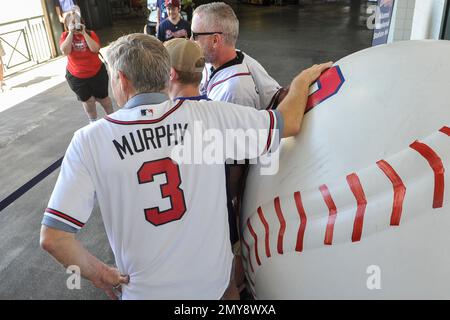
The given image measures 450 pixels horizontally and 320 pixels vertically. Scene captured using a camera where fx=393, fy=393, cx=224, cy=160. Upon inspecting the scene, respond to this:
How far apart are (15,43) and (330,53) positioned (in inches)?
277

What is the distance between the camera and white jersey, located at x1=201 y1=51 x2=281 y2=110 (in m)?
2.04

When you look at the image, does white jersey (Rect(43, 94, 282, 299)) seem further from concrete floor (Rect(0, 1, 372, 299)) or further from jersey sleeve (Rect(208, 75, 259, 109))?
concrete floor (Rect(0, 1, 372, 299))

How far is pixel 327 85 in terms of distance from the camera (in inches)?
59.1

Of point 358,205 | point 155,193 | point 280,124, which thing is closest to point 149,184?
point 155,193

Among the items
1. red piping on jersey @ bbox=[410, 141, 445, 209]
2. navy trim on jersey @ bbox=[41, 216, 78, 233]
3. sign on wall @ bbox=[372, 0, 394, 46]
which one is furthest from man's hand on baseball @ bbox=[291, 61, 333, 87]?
sign on wall @ bbox=[372, 0, 394, 46]

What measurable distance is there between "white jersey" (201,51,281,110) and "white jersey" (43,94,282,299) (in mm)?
537

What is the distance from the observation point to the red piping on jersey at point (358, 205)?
3.93 feet

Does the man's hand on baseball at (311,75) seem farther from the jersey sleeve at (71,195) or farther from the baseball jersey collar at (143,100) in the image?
the jersey sleeve at (71,195)

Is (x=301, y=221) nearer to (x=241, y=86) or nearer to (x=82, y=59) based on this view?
(x=241, y=86)

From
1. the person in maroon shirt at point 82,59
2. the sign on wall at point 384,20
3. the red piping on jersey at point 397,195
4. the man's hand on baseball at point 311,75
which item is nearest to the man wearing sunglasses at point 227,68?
the man's hand on baseball at point 311,75

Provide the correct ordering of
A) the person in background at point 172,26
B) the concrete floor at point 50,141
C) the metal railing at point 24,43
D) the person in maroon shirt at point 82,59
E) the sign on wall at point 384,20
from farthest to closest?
the metal railing at point 24,43 → the sign on wall at point 384,20 → the person in background at point 172,26 → the person in maroon shirt at point 82,59 → the concrete floor at point 50,141

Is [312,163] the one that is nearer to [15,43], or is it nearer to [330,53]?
[330,53]

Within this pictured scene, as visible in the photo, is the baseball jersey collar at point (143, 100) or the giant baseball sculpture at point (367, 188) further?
the baseball jersey collar at point (143, 100)
